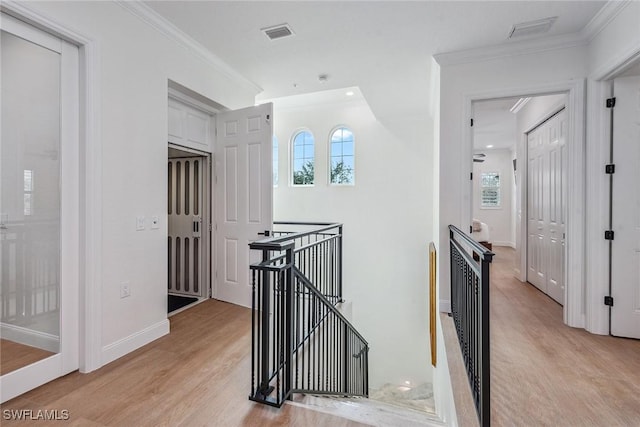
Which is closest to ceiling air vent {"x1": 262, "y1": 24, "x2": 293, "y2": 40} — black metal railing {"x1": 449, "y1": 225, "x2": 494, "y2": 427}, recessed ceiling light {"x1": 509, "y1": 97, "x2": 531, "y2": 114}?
black metal railing {"x1": 449, "y1": 225, "x2": 494, "y2": 427}

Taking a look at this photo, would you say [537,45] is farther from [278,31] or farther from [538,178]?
[278,31]

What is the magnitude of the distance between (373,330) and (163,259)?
13.2 feet

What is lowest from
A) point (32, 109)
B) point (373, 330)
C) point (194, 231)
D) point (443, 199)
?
point (373, 330)

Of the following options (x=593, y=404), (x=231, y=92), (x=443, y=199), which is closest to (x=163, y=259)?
(x=231, y=92)

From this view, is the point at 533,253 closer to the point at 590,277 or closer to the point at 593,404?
the point at 590,277

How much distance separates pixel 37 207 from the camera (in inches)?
79.4

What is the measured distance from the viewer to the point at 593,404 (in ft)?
5.65

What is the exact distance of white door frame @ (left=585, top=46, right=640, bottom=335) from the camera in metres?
2.65

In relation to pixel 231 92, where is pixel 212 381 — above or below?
below

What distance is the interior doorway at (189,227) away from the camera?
3871mm

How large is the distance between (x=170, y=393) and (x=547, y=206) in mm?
4408

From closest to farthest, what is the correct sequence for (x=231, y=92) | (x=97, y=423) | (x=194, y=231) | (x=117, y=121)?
(x=97, y=423) → (x=117, y=121) → (x=231, y=92) → (x=194, y=231)

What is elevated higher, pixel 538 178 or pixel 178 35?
pixel 178 35

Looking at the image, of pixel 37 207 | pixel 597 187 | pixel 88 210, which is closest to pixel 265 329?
pixel 88 210
